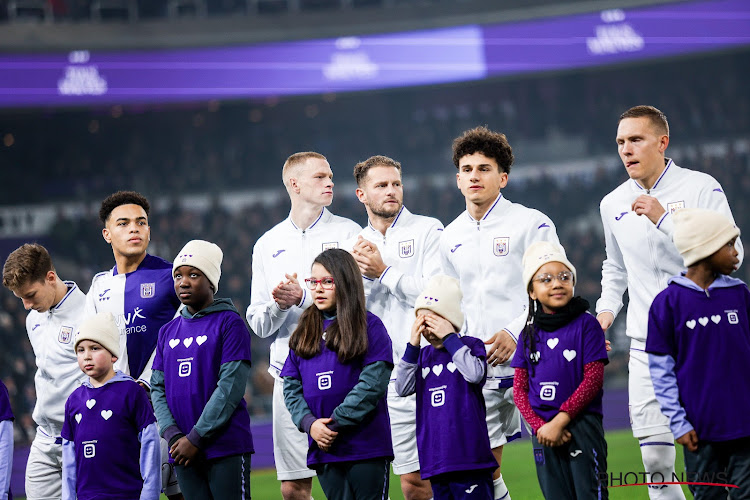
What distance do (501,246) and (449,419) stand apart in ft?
4.18

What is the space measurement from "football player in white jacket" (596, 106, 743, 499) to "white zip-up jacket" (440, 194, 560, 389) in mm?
481

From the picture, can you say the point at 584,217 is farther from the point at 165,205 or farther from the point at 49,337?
the point at 49,337

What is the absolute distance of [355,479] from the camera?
4.71 m

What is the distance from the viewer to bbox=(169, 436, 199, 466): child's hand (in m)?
4.82

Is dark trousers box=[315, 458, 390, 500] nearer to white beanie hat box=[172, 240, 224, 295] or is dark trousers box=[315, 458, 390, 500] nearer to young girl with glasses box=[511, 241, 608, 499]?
young girl with glasses box=[511, 241, 608, 499]

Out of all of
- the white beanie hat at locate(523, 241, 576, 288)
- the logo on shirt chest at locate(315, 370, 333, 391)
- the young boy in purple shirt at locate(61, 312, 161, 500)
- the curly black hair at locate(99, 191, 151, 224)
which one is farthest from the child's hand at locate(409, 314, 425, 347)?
the curly black hair at locate(99, 191, 151, 224)

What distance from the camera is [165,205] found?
20.8 metres

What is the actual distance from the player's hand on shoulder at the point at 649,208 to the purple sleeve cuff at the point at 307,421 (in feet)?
7.08

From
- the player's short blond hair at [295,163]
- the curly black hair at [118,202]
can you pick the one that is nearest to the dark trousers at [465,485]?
the player's short blond hair at [295,163]

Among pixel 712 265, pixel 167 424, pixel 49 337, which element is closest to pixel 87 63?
pixel 49 337

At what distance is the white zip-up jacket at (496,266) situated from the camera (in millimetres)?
5422

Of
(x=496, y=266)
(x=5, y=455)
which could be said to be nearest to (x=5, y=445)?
(x=5, y=455)

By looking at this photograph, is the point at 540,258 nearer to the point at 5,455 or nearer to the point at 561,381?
the point at 561,381

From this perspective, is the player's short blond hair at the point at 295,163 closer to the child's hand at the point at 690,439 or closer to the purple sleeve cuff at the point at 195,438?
the purple sleeve cuff at the point at 195,438
